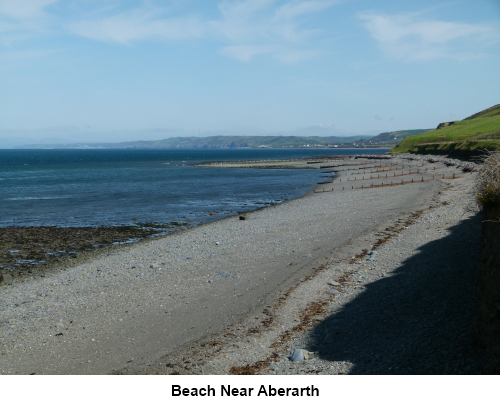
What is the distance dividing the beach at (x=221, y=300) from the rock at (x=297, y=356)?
7cm

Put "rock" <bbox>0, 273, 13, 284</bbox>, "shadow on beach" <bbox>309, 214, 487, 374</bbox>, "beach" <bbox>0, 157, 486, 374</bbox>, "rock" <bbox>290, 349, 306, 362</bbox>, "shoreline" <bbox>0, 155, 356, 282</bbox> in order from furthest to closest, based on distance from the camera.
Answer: "shoreline" <bbox>0, 155, 356, 282</bbox> → "rock" <bbox>0, 273, 13, 284</bbox> → "beach" <bbox>0, 157, 486, 374</bbox> → "rock" <bbox>290, 349, 306, 362</bbox> → "shadow on beach" <bbox>309, 214, 487, 374</bbox>

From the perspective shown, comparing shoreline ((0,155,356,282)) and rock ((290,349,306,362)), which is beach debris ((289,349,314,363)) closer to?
rock ((290,349,306,362))

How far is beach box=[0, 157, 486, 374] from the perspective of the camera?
920 cm

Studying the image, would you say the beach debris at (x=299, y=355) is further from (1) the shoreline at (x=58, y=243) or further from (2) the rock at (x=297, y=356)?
(1) the shoreline at (x=58, y=243)

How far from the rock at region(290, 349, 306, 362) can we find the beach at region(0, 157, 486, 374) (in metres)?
0.07

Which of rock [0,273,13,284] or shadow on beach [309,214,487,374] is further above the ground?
shadow on beach [309,214,487,374]

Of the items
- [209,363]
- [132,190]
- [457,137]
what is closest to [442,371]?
[209,363]

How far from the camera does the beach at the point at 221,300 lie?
9.20m

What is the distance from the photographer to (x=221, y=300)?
42.8 ft

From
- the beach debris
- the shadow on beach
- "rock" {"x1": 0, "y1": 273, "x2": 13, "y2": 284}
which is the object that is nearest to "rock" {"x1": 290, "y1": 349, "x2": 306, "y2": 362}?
the beach debris

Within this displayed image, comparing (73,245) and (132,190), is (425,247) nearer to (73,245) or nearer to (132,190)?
(73,245)

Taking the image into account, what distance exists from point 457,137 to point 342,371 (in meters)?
100

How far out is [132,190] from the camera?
55.1 m

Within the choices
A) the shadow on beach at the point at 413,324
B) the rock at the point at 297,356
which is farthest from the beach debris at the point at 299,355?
the shadow on beach at the point at 413,324
